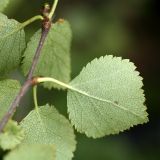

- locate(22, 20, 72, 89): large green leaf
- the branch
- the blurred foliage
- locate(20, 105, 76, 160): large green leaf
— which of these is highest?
the branch

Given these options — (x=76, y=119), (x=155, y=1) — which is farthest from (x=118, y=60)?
(x=155, y=1)

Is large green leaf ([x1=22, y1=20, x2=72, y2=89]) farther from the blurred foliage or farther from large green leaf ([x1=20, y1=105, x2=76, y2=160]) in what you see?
the blurred foliage

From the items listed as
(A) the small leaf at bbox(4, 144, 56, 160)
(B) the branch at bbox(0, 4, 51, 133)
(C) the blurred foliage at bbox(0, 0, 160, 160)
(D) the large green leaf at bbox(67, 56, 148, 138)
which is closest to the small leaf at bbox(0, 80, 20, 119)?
(B) the branch at bbox(0, 4, 51, 133)

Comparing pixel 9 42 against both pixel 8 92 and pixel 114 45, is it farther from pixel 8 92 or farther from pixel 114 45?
pixel 114 45

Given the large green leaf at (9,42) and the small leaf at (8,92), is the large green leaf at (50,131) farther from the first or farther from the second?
the large green leaf at (9,42)

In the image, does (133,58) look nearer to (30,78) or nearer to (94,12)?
(94,12)

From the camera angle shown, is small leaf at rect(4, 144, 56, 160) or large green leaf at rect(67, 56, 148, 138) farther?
large green leaf at rect(67, 56, 148, 138)

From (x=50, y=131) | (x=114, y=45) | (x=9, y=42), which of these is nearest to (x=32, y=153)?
(x=50, y=131)
